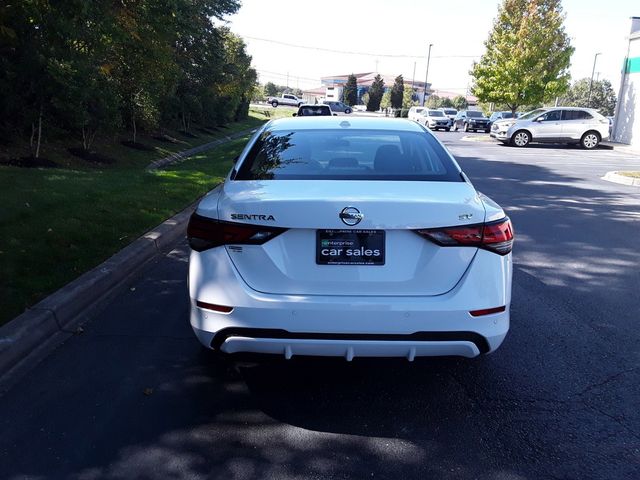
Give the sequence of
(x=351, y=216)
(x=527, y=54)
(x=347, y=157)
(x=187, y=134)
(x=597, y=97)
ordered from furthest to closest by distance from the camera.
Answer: (x=597, y=97)
(x=527, y=54)
(x=187, y=134)
(x=347, y=157)
(x=351, y=216)

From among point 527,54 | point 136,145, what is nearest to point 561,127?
point 527,54

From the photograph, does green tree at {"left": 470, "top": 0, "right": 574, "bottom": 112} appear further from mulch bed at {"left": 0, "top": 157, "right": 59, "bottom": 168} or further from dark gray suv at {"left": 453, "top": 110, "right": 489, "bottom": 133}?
mulch bed at {"left": 0, "top": 157, "right": 59, "bottom": 168}

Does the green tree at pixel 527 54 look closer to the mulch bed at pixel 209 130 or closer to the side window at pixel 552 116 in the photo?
the side window at pixel 552 116

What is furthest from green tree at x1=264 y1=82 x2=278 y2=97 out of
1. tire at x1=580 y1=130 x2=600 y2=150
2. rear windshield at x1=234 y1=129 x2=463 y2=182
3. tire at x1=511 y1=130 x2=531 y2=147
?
rear windshield at x1=234 y1=129 x2=463 y2=182

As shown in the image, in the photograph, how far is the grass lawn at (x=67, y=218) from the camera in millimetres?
5367

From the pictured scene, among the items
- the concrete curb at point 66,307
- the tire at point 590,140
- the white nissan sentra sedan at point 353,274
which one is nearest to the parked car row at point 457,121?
the tire at point 590,140

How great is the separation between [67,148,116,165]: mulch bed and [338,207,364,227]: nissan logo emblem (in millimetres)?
13601

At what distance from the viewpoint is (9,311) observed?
455 centimetres

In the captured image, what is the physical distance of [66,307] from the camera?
15.7 ft

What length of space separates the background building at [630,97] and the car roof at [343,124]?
92.6 feet

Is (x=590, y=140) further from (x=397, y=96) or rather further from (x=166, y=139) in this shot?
(x=397, y=96)

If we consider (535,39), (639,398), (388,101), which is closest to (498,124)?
(535,39)

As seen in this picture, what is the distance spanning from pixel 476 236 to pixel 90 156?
14196 millimetres

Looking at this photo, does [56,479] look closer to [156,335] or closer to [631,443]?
[156,335]
